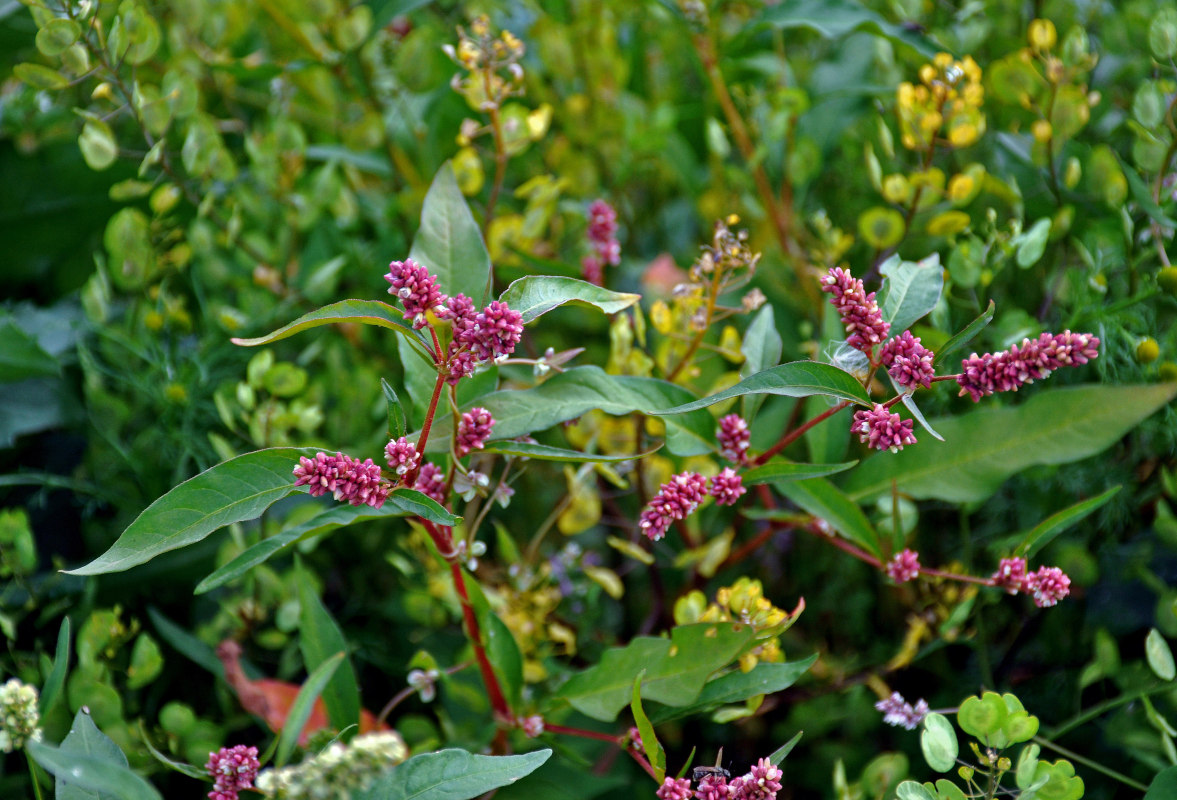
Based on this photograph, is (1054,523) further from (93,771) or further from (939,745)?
(93,771)

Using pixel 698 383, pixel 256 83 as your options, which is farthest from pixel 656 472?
pixel 256 83

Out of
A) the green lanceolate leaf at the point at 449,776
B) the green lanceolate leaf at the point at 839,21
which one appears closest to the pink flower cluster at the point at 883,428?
Result: the green lanceolate leaf at the point at 449,776

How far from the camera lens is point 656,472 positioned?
640 mm

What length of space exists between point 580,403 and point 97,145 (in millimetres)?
437

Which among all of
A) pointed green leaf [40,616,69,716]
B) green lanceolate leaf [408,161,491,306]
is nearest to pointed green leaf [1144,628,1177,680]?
green lanceolate leaf [408,161,491,306]

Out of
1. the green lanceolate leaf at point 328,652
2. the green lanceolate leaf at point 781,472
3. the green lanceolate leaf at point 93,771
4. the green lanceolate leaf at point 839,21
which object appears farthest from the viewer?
the green lanceolate leaf at point 839,21

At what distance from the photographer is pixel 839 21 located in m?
0.70

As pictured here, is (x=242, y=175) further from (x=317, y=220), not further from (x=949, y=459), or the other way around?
(x=949, y=459)

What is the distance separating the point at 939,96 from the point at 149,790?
0.61 metres

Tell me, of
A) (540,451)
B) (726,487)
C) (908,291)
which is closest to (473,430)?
(540,451)

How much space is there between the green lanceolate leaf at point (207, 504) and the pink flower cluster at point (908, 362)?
0.27m

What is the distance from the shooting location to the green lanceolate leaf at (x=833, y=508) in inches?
19.9

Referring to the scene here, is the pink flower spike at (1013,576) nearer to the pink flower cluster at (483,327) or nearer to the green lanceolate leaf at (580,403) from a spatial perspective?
the green lanceolate leaf at (580,403)

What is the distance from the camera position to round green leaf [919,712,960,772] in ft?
A: 1.43
